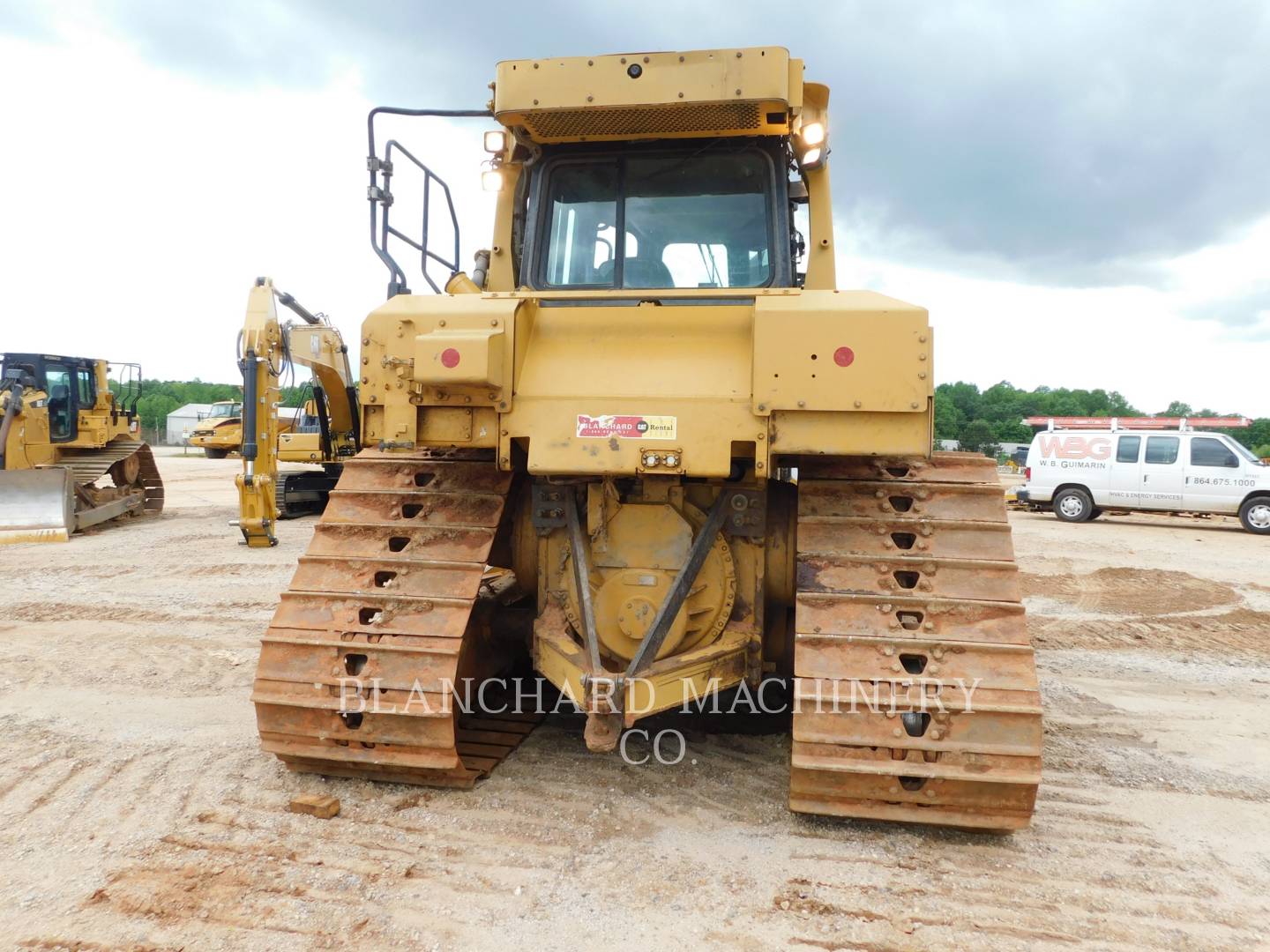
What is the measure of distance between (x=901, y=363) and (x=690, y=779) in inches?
79.6

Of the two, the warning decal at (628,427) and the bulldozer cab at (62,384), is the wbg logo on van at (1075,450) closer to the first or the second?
the warning decal at (628,427)

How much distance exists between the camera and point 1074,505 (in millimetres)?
15914

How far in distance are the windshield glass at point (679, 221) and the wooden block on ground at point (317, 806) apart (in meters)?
2.57

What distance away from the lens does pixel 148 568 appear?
31.9ft

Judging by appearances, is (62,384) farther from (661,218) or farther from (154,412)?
(154,412)

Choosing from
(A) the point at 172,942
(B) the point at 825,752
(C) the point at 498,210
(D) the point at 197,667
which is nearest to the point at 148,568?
(D) the point at 197,667

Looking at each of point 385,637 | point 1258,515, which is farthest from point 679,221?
point 1258,515

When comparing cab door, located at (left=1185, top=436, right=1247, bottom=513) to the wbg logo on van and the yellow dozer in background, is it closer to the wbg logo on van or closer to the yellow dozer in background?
the wbg logo on van

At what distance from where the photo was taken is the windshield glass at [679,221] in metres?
4.19

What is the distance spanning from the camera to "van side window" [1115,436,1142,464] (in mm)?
15398

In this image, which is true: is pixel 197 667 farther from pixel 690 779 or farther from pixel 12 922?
Result: pixel 690 779

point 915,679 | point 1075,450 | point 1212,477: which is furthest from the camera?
point 1075,450

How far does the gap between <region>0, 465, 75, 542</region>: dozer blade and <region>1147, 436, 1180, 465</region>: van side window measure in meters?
17.3

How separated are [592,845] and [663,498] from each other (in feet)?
4.73
